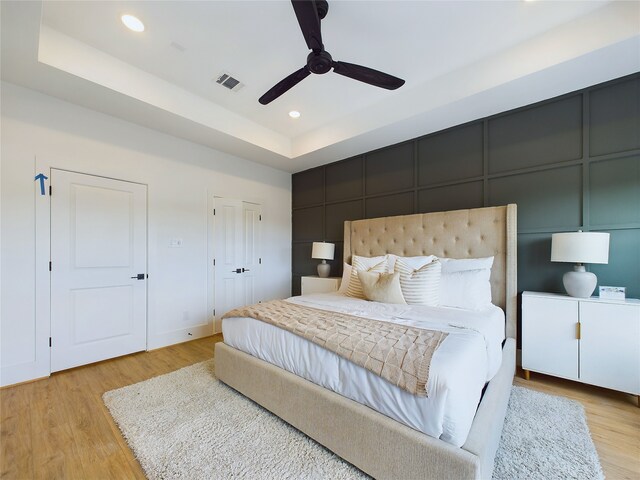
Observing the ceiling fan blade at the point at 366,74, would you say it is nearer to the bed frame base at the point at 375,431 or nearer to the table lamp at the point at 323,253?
the bed frame base at the point at 375,431

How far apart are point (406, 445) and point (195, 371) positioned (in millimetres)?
2229

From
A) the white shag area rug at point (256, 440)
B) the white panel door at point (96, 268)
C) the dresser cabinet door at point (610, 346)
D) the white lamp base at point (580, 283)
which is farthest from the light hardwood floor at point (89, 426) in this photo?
the white lamp base at point (580, 283)

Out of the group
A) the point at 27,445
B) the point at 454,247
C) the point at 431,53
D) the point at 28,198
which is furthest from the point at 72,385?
the point at 431,53

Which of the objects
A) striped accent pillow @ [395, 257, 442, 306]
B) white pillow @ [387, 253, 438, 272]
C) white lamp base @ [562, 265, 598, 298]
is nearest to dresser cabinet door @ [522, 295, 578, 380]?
Answer: white lamp base @ [562, 265, 598, 298]

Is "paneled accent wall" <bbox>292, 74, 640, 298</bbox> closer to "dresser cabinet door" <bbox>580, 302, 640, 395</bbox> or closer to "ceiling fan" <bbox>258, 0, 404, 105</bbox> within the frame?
"dresser cabinet door" <bbox>580, 302, 640, 395</bbox>

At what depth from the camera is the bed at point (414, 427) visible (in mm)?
1209

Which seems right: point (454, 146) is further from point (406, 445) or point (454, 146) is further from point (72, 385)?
point (72, 385)

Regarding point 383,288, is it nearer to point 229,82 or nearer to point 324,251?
point 324,251

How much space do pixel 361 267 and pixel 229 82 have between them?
8.60 feet

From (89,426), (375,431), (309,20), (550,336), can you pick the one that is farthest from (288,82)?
(550,336)

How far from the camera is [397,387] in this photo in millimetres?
1298

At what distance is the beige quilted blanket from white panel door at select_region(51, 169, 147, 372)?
188 cm

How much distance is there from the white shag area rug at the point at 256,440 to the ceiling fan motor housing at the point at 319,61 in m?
2.58

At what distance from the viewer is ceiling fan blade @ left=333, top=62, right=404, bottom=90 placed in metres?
2.05
